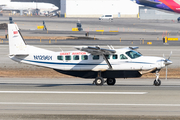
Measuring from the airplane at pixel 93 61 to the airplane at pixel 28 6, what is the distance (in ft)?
505

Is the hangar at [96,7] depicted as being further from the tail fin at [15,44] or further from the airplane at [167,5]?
the tail fin at [15,44]

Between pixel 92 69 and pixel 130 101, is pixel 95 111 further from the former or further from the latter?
pixel 92 69

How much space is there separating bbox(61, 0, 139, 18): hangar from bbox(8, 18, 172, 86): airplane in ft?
421

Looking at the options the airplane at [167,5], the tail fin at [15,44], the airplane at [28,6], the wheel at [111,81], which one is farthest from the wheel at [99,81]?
the airplane at [28,6]

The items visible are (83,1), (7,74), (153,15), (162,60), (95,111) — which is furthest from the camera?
(83,1)

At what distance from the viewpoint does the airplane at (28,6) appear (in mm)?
176375

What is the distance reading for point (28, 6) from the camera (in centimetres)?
17725

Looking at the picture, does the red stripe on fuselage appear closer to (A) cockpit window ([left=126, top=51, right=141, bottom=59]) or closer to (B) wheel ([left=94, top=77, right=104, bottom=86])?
(A) cockpit window ([left=126, top=51, right=141, bottom=59])

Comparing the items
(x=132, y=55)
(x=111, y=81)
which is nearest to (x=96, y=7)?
(x=111, y=81)

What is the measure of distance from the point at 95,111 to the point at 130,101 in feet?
9.26

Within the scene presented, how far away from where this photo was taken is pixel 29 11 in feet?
581

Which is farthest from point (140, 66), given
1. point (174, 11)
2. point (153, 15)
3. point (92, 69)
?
point (153, 15)

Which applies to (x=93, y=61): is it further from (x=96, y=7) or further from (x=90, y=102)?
(x=96, y=7)

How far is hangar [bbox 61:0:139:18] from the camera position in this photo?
150875 mm
